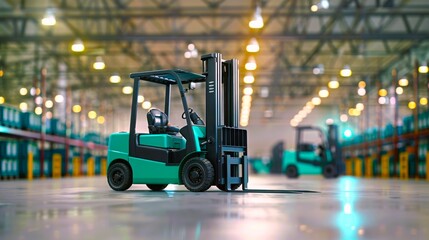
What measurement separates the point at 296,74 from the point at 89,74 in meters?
14.0

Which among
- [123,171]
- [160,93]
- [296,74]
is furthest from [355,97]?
[123,171]

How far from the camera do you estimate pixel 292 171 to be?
27656 millimetres

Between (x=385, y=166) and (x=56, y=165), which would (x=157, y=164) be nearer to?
(x=56, y=165)

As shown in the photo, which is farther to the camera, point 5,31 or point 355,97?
point 355,97

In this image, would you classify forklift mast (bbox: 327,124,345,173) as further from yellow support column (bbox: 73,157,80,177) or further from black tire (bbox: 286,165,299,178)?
yellow support column (bbox: 73,157,80,177)

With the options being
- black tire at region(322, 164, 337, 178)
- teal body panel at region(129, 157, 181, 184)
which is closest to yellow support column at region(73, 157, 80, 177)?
black tire at region(322, 164, 337, 178)

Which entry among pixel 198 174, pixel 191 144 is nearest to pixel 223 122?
pixel 191 144

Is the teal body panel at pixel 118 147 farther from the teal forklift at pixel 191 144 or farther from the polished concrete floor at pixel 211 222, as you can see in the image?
the polished concrete floor at pixel 211 222

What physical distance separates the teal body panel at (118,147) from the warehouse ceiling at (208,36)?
8474 mm

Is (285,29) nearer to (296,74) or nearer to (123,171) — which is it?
(123,171)

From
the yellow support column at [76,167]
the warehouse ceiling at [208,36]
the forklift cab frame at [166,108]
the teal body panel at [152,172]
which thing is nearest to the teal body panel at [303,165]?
the warehouse ceiling at [208,36]

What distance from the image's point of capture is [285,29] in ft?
77.9

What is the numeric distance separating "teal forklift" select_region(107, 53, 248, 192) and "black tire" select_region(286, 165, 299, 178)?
16588 mm

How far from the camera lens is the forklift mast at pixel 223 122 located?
1044 centimetres
